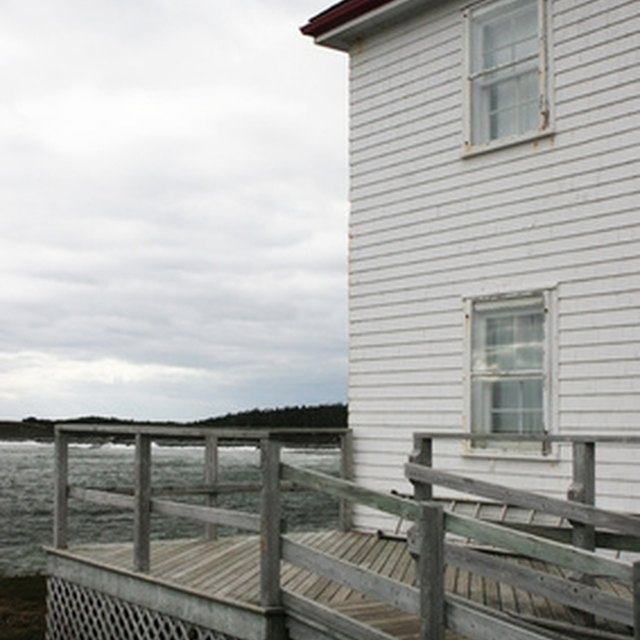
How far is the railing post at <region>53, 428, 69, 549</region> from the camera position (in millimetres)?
10938

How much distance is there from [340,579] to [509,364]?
437 cm

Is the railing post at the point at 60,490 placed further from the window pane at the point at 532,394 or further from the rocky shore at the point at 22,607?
the window pane at the point at 532,394

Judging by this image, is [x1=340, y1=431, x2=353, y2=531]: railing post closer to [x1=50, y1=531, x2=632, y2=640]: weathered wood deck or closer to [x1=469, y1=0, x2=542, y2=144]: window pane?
[x1=50, y1=531, x2=632, y2=640]: weathered wood deck

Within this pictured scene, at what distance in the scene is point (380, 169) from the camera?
1246cm

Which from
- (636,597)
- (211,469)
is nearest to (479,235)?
(211,469)

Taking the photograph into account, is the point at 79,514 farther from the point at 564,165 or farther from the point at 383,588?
the point at 383,588

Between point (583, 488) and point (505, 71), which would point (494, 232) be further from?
point (583, 488)

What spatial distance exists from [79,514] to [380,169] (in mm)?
25544

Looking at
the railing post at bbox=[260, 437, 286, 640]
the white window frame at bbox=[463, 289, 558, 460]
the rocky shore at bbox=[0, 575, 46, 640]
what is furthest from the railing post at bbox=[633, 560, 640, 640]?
the rocky shore at bbox=[0, 575, 46, 640]

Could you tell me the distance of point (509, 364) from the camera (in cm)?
1080

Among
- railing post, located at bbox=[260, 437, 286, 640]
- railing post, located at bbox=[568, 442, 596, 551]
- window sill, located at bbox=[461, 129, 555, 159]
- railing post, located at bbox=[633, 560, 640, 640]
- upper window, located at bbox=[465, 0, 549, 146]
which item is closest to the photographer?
railing post, located at bbox=[633, 560, 640, 640]

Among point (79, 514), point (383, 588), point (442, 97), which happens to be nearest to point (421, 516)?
point (383, 588)

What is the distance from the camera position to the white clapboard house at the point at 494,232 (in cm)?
995

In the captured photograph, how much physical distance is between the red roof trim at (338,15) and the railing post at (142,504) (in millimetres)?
5565
